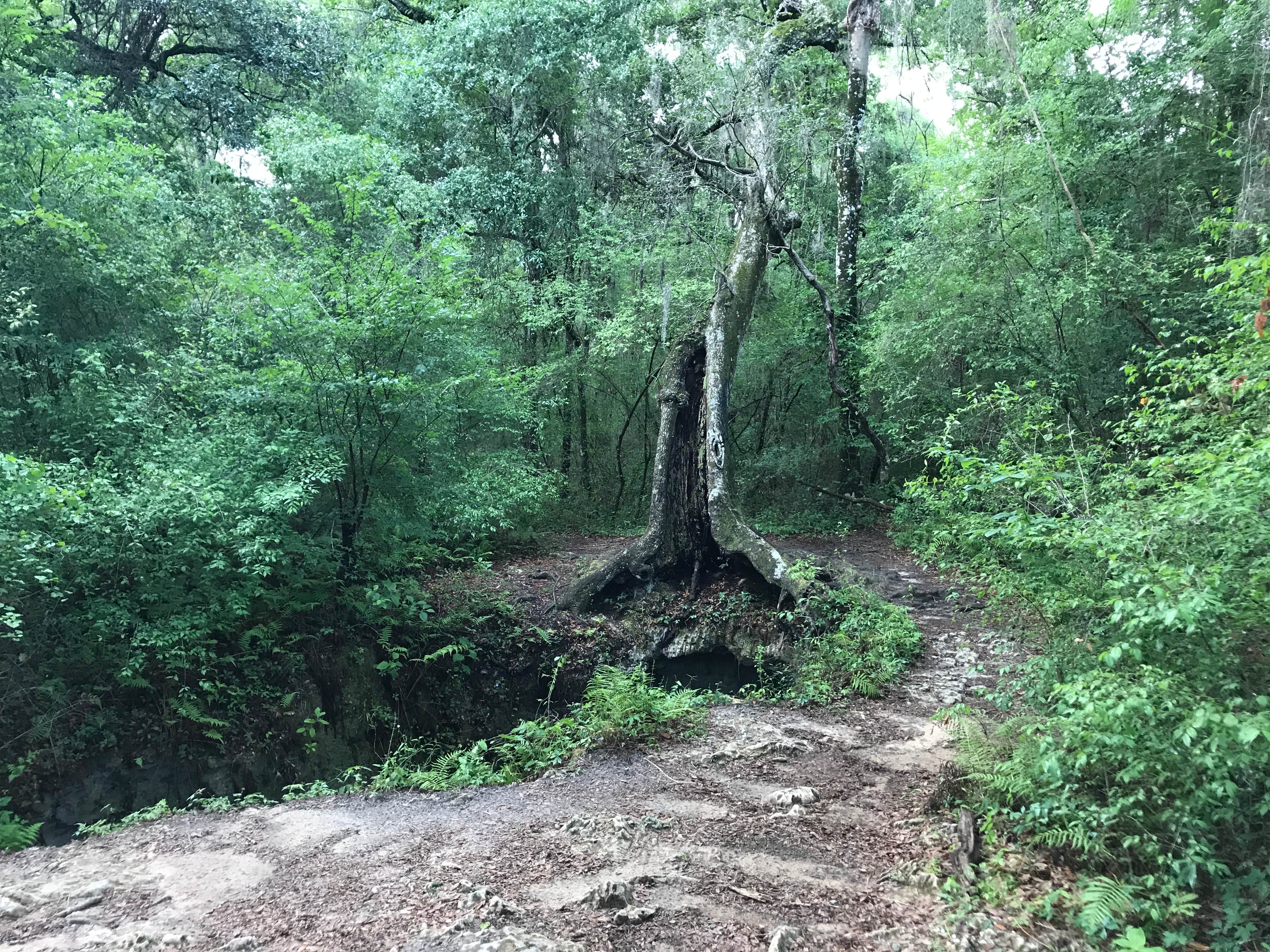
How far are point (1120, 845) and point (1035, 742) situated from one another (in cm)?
62

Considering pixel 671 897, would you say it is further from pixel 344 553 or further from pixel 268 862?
pixel 344 553

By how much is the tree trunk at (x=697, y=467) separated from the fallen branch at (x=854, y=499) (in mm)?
5697

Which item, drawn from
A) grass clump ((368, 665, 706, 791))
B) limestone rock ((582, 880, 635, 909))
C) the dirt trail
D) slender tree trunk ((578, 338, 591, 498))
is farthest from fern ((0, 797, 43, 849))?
slender tree trunk ((578, 338, 591, 498))

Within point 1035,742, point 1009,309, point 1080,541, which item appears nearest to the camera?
point 1080,541

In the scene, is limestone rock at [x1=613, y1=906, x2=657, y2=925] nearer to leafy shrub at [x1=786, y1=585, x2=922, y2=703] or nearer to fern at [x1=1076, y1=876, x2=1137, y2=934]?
fern at [x1=1076, y1=876, x2=1137, y2=934]

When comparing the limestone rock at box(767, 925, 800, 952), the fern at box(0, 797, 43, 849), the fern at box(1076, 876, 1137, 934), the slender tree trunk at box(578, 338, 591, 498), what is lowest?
the fern at box(0, 797, 43, 849)

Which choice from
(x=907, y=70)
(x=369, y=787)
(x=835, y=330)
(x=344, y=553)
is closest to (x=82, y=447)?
(x=344, y=553)

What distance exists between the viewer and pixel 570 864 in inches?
161

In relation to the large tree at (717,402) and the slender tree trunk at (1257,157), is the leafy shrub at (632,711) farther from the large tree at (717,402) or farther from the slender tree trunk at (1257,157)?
the slender tree trunk at (1257,157)

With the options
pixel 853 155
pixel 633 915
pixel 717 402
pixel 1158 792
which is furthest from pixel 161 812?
pixel 853 155

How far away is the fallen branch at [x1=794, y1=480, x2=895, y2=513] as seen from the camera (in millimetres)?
14922

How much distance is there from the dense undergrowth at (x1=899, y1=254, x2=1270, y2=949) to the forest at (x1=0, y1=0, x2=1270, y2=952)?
0.03 metres

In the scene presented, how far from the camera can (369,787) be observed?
20.3 feet

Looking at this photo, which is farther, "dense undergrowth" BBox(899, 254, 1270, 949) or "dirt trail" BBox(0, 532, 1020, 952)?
"dirt trail" BBox(0, 532, 1020, 952)
